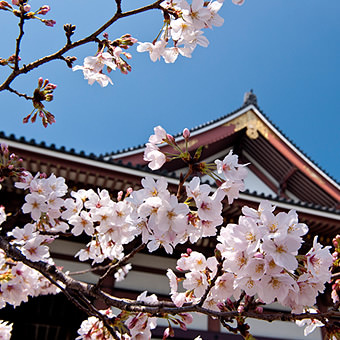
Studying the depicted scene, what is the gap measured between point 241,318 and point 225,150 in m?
7.61

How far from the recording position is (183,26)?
1.83 m

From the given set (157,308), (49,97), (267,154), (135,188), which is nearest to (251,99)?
(267,154)

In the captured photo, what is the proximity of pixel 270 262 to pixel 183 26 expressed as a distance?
1.28m

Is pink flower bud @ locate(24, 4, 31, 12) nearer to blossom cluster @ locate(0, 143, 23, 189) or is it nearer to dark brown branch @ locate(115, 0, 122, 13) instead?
dark brown branch @ locate(115, 0, 122, 13)

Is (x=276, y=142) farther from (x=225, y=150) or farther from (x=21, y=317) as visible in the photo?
(x=21, y=317)

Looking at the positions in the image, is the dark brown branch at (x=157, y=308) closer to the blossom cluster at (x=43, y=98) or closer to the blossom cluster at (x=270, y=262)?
the blossom cluster at (x=270, y=262)

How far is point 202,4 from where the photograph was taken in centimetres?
178

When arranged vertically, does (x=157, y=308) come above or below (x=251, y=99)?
below

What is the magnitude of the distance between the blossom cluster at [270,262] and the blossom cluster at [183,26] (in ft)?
3.32

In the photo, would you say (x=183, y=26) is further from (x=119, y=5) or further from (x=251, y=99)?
(x=251, y=99)

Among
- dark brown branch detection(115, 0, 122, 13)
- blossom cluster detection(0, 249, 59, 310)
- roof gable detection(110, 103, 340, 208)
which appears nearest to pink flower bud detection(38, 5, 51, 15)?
dark brown branch detection(115, 0, 122, 13)

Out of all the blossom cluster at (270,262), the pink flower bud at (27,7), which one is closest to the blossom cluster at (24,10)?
the pink flower bud at (27,7)

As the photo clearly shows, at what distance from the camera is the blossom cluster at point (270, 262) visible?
1.30 m

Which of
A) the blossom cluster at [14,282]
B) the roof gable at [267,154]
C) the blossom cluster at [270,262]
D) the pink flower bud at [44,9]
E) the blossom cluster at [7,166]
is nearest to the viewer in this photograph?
the blossom cluster at [270,262]
